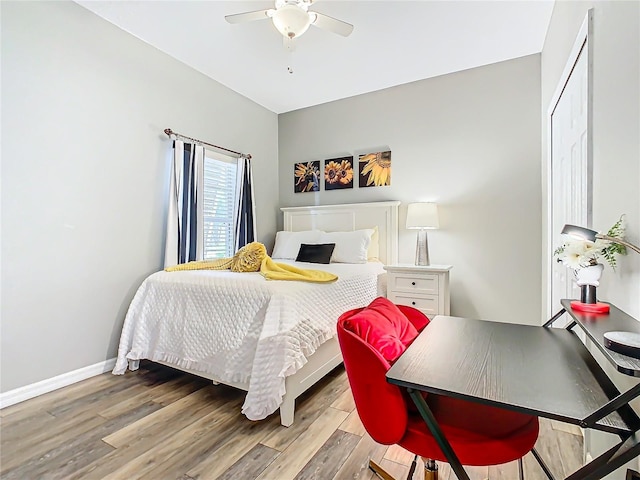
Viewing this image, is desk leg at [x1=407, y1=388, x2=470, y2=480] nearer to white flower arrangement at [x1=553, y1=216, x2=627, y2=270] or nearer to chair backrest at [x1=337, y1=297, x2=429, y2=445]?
chair backrest at [x1=337, y1=297, x2=429, y2=445]

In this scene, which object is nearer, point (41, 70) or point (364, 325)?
point (364, 325)

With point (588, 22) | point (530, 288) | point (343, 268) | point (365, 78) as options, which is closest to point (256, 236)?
point (343, 268)

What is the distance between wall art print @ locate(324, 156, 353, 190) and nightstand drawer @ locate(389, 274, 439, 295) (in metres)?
1.42

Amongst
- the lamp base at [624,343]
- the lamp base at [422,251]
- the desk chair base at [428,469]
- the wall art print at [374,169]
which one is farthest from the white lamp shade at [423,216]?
the lamp base at [624,343]

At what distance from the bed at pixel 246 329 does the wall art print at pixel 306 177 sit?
1.69 metres

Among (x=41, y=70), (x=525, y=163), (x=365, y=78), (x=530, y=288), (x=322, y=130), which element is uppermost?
(x=365, y=78)

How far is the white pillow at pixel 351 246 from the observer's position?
10.9 ft

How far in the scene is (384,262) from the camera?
3533 millimetres

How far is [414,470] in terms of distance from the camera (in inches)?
48.4

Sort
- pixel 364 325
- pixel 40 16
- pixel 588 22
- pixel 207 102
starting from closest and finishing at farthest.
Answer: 1. pixel 364 325
2. pixel 588 22
3. pixel 40 16
4. pixel 207 102

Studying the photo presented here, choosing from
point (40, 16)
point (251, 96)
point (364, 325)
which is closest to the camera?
point (364, 325)

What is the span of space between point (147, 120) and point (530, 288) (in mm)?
3884

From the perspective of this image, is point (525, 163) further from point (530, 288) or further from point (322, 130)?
point (322, 130)

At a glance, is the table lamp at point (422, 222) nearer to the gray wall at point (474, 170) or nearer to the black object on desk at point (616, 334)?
the gray wall at point (474, 170)
